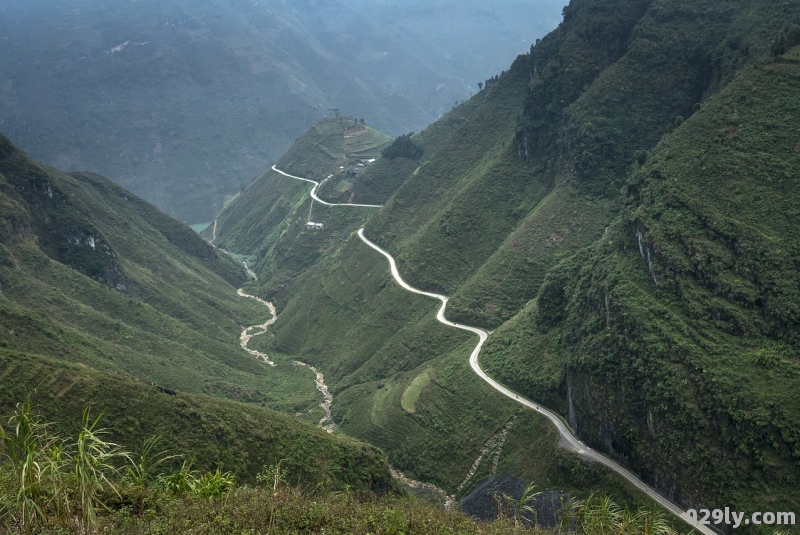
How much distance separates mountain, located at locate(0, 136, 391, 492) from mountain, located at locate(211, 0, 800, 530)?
13.7 m

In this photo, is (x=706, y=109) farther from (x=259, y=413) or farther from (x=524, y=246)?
(x=259, y=413)

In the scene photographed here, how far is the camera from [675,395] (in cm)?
5538

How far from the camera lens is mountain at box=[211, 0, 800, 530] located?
55.1 m

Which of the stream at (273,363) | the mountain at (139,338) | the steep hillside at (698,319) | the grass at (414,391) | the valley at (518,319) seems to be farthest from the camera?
the stream at (273,363)

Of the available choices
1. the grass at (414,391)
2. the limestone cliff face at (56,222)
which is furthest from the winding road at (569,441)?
the limestone cliff face at (56,222)

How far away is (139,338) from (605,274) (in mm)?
61926

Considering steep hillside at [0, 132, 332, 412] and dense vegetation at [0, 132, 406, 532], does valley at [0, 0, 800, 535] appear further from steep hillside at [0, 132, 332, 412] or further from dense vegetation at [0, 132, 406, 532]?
steep hillside at [0, 132, 332, 412]

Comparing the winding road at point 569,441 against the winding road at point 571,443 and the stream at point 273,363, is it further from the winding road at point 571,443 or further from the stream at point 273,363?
the stream at point 273,363

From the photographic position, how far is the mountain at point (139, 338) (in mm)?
53906

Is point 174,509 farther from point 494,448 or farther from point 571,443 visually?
point 494,448

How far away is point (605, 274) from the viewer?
7156 centimetres

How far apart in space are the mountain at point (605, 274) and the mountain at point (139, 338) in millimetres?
13680

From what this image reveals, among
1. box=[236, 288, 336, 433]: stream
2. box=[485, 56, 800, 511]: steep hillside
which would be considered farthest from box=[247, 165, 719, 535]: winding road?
box=[236, 288, 336, 433]: stream

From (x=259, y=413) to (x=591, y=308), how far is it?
35.6m
